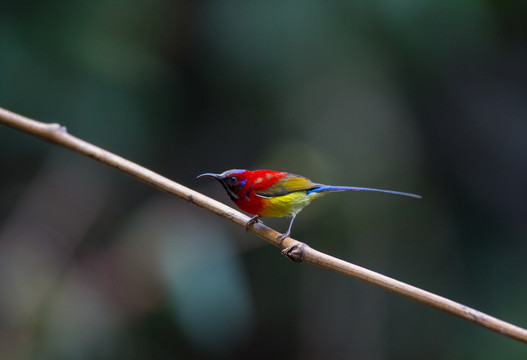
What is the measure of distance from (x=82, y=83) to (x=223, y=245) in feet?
5.25

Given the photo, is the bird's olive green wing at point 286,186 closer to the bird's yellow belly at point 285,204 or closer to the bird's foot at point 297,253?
the bird's yellow belly at point 285,204

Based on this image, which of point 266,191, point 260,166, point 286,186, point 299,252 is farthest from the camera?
point 260,166

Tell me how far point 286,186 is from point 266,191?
0.52 feet

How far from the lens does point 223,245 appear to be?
155 inches

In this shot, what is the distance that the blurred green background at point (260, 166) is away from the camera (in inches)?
151

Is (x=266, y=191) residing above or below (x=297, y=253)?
above

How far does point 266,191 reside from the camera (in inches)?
107

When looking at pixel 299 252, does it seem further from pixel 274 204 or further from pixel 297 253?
pixel 274 204

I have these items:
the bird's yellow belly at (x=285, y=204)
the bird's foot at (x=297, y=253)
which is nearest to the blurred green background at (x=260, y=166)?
the bird's yellow belly at (x=285, y=204)

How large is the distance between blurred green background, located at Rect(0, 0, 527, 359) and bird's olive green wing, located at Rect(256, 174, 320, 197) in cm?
117

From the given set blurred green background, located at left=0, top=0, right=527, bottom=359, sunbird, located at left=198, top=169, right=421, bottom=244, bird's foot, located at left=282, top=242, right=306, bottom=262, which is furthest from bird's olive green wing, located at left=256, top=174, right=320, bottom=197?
blurred green background, located at left=0, top=0, right=527, bottom=359

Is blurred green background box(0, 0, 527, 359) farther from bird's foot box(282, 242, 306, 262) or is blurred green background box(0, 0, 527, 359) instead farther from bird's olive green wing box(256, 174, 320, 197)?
bird's foot box(282, 242, 306, 262)

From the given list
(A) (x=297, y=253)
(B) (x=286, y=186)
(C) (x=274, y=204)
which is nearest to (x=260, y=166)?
(B) (x=286, y=186)

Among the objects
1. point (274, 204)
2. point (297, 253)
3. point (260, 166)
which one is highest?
point (260, 166)
